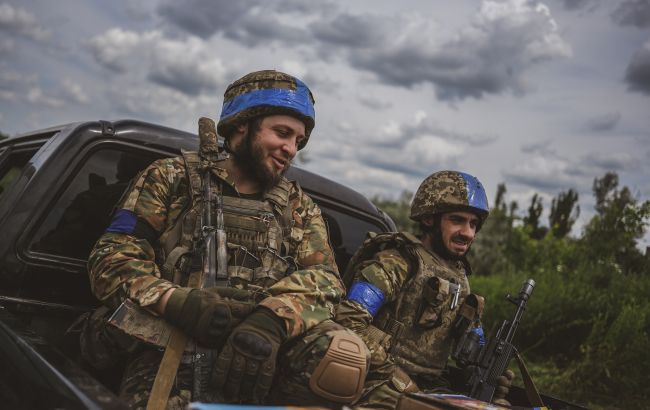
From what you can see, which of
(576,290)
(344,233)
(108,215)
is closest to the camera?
(108,215)

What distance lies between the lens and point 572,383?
19.7 feet

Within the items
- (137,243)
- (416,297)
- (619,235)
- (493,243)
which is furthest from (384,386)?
(493,243)

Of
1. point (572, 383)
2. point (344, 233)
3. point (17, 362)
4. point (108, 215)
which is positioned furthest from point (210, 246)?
point (572, 383)

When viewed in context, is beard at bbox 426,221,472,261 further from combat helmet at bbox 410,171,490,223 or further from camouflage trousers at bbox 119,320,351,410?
camouflage trousers at bbox 119,320,351,410

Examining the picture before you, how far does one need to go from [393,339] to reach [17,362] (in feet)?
6.02

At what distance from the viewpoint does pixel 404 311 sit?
3.04 m

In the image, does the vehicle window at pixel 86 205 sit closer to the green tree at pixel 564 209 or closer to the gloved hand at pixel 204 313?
the gloved hand at pixel 204 313

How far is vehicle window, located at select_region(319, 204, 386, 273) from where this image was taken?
138 inches

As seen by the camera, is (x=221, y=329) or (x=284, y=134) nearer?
(x=221, y=329)

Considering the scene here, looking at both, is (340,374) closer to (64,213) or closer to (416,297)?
(416,297)

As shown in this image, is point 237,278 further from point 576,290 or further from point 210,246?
point 576,290

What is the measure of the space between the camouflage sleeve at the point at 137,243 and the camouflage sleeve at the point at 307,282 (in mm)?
439

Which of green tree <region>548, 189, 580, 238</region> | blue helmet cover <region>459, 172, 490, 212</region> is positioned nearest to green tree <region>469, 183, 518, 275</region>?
green tree <region>548, 189, 580, 238</region>

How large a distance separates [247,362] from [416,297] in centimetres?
147
